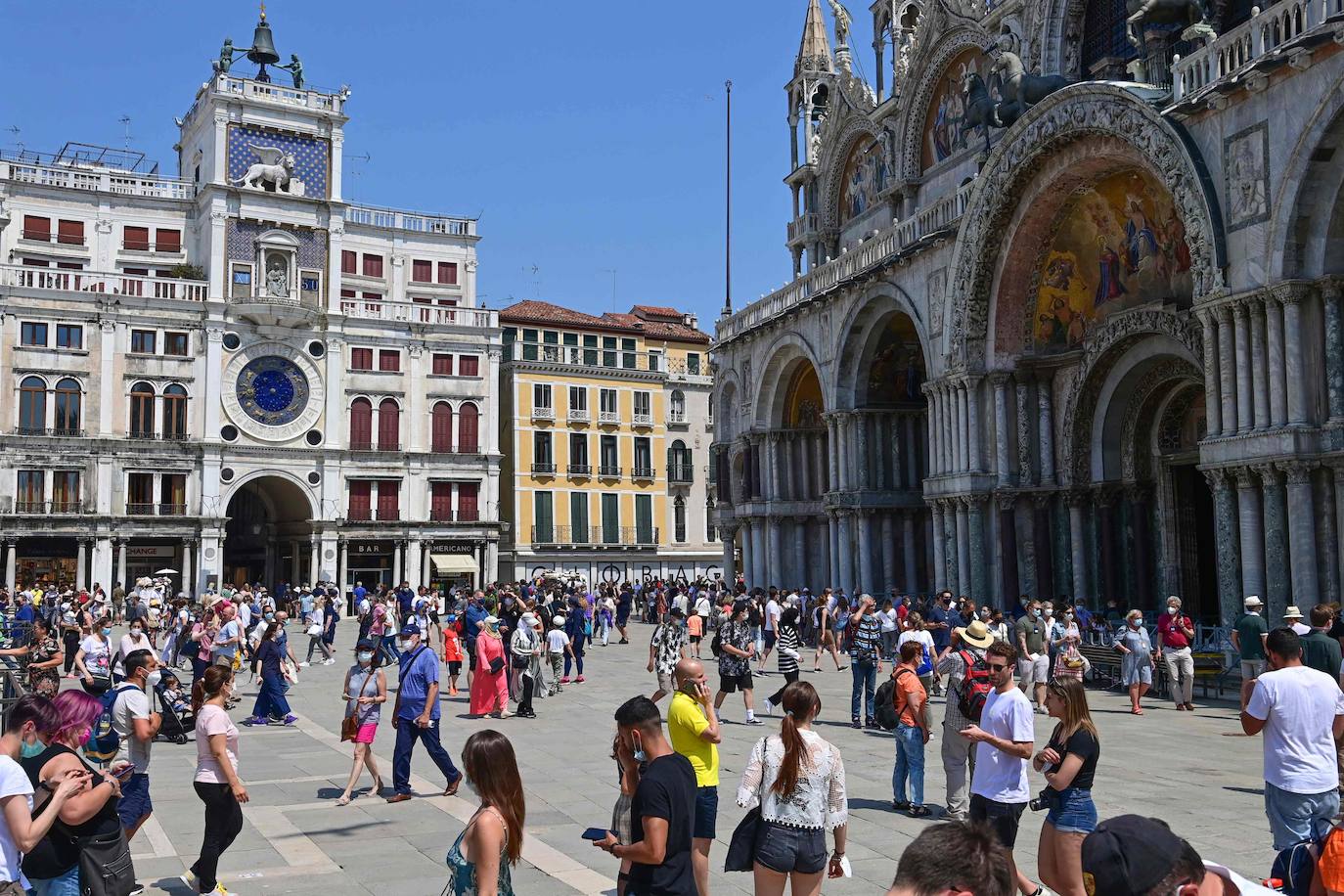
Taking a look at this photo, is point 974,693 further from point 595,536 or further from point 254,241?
point 595,536

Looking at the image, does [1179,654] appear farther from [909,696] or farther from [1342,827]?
[1342,827]

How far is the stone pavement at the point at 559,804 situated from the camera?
912cm

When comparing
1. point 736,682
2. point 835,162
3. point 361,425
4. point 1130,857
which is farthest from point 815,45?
point 1130,857

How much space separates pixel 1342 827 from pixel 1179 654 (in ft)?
46.8

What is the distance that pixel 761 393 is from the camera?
38719mm

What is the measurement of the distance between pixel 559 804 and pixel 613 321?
54.1 m

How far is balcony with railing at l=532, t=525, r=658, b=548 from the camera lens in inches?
2384

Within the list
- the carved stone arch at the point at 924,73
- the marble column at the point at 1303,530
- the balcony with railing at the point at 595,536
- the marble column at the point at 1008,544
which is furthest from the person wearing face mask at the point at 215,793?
the balcony with railing at the point at 595,536

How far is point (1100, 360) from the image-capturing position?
24938 mm

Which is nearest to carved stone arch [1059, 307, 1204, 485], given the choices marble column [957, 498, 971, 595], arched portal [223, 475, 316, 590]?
marble column [957, 498, 971, 595]

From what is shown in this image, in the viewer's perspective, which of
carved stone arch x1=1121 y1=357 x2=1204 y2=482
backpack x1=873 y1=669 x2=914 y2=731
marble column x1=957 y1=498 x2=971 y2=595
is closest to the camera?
backpack x1=873 y1=669 x2=914 y2=731

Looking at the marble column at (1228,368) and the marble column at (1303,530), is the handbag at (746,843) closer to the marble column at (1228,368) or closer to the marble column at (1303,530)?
the marble column at (1303,530)

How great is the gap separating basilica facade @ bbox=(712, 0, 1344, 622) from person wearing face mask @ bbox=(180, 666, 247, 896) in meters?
15.4

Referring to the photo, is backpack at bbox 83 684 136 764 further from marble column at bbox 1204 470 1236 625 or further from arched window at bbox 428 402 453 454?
arched window at bbox 428 402 453 454
